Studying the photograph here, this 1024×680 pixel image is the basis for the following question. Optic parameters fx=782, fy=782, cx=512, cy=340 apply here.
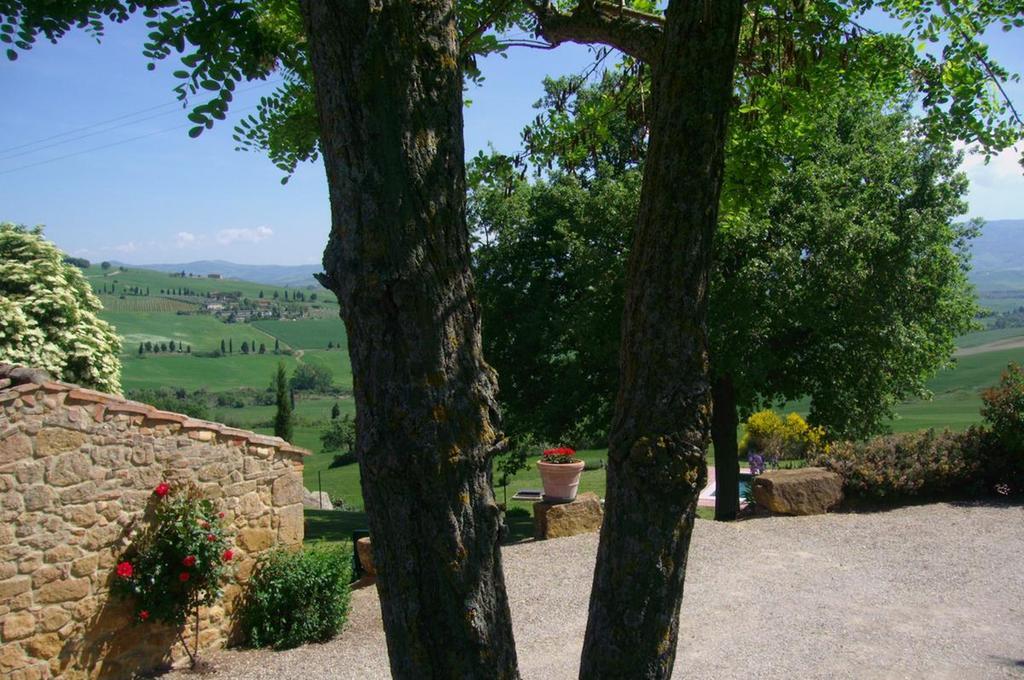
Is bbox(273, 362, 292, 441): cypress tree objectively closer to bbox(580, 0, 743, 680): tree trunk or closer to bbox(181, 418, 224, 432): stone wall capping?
bbox(181, 418, 224, 432): stone wall capping

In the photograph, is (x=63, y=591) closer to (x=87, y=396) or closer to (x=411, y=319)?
(x=87, y=396)

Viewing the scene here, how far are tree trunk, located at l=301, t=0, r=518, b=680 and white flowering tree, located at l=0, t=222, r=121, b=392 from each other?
9.97 meters

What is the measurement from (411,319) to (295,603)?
599 centimetres

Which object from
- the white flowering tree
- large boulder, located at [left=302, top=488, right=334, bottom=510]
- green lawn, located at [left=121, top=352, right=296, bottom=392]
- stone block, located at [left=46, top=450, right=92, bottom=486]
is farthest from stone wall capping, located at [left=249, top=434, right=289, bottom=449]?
green lawn, located at [left=121, top=352, right=296, bottom=392]

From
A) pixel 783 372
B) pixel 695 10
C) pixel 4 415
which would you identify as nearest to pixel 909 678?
pixel 695 10

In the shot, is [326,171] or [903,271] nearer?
[326,171]

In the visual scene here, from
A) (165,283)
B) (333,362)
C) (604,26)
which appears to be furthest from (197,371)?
(604,26)

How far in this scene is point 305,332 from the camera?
8531cm

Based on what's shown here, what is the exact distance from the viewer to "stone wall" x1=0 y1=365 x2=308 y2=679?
588 cm

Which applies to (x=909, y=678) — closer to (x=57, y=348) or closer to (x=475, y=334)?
(x=475, y=334)

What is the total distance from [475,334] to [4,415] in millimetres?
5210

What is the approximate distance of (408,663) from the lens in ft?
6.98

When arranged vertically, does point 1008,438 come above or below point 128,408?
below

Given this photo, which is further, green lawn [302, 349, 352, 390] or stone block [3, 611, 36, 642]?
green lawn [302, 349, 352, 390]
